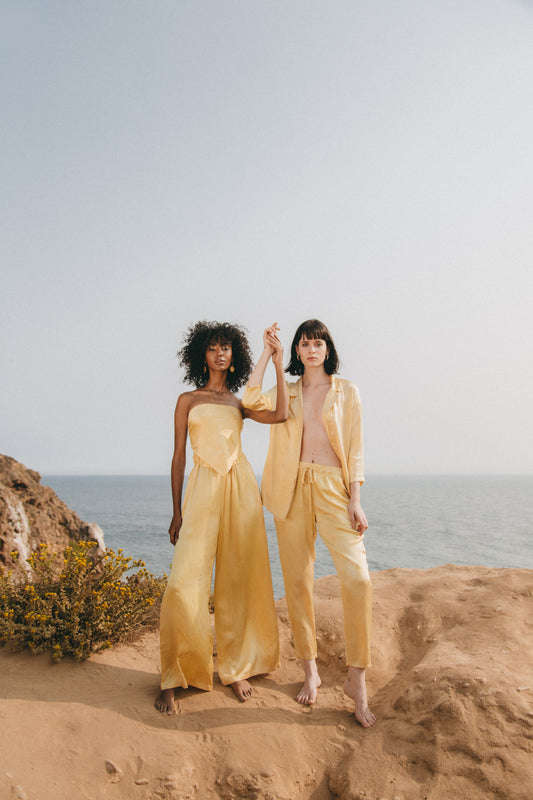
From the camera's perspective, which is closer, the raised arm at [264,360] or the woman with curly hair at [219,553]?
Answer: the woman with curly hair at [219,553]

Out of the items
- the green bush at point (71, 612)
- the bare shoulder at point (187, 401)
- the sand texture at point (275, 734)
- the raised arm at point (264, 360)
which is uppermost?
the raised arm at point (264, 360)

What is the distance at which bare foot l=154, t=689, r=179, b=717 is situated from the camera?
328 centimetres

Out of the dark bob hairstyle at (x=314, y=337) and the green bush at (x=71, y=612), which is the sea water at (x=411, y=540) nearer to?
the green bush at (x=71, y=612)

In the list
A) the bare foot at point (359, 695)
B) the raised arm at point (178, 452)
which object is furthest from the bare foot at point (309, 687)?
the raised arm at point (178, 452)

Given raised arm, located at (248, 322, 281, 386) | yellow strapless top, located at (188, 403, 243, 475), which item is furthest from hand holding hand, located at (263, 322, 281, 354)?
yellow strapless top, located at (188, 403, 243, 475)

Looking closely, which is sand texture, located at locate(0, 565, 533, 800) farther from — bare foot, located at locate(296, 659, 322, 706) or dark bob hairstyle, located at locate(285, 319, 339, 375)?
dark bob hairstyle, located at locate(285, 319, 339, 375)

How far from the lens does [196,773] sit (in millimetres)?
2814

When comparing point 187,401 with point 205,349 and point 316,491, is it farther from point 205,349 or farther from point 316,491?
point 316,491

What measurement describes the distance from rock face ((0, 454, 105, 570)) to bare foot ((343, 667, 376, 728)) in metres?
3.61

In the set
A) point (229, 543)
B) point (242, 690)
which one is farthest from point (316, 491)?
point (242, 690)

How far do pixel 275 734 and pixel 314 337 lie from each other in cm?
275

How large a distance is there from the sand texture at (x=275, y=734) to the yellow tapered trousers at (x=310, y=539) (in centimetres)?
52

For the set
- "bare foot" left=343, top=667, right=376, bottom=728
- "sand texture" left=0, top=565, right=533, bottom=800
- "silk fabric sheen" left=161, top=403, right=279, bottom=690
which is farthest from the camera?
"silk fabric sheen" left=161, top=403, right=279, bottom=690

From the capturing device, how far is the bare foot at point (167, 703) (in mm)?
3277
